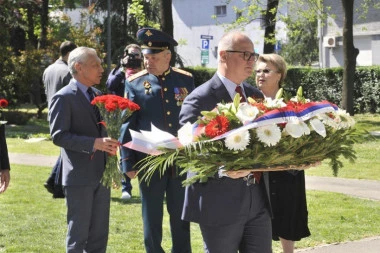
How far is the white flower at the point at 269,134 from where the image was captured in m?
4.27

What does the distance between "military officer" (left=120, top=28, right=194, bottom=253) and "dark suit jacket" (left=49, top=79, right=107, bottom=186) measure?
44 centimetres

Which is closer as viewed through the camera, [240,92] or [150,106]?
[240,92]

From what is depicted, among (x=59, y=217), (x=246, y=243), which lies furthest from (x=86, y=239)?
(x=59, y=217)

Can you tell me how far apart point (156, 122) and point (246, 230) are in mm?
1923

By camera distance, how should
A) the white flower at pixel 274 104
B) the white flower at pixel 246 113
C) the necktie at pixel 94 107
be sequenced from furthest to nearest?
the necktie at pixel 94 107 < the white flower at pixel 274 104 < the white flower at pixel 246 113

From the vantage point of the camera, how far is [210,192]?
15.7ft

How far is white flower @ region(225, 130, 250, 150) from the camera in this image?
423 cm

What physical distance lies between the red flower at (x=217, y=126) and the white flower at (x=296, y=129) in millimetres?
345

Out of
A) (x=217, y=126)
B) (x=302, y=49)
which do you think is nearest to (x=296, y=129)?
(x=217, y=126)

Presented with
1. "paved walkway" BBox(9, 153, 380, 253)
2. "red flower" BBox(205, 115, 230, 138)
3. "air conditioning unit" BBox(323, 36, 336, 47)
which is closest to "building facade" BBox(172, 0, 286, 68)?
"air conditioning unit" BBox(323, 36, 336, 47)

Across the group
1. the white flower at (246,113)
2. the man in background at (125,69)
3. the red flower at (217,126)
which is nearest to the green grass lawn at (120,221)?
the man in background at (125,69)

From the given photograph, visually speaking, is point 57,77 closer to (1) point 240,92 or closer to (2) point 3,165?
(2) point 3,165

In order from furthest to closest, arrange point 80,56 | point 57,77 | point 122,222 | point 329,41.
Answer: point 329,41 < point 57,77 < point 122,222 < point 80,56

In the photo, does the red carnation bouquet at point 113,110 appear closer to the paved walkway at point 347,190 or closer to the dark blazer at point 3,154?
the dark blazer at point 3,154
